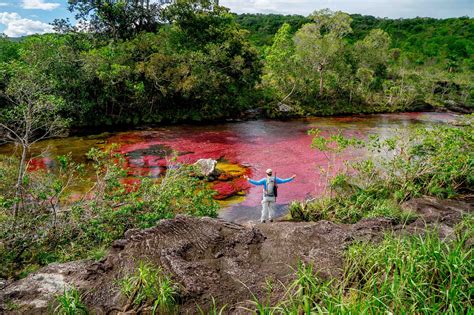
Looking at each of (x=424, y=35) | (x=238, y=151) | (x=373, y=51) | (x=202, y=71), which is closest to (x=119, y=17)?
(x=202, y=71)

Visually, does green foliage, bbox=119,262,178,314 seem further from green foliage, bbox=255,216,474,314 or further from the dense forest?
the dense forest

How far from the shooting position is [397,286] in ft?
11.0

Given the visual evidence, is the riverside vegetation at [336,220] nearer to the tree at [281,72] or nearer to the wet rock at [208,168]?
the wet rock at [208,168]

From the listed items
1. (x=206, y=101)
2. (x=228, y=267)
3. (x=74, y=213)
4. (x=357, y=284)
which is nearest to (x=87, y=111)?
(x=206, y=101)

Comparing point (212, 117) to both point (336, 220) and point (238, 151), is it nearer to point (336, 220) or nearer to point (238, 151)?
point (238, 151)

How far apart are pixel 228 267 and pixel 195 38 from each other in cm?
2435

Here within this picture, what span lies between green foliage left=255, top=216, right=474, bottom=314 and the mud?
0.34m

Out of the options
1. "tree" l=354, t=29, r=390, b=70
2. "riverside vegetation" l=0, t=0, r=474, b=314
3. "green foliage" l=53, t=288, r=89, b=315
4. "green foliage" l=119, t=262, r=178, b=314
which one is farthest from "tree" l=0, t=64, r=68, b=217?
"tree" l=354, t=29, r=390, b=70

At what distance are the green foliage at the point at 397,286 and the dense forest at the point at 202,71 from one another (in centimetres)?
1382

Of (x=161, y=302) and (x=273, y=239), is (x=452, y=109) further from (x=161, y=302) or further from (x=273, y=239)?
(x=161, y=302)

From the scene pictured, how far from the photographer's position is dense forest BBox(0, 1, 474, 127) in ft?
67.3

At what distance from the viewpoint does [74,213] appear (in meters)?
6.69

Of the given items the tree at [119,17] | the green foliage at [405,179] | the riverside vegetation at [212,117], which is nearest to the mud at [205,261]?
the riverside vegetation at [212,117]

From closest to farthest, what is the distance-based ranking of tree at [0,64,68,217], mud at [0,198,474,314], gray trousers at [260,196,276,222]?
mud at [0,198,474,314]
tree at [0,64,68,217]
gray trousers at [260,196,276,222]
